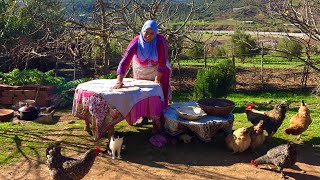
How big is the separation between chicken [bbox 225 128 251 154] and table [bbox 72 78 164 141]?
1231mm

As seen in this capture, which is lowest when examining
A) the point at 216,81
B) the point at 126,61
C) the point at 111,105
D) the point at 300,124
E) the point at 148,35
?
the point at 300,124

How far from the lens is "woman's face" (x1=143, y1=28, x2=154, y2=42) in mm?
5977

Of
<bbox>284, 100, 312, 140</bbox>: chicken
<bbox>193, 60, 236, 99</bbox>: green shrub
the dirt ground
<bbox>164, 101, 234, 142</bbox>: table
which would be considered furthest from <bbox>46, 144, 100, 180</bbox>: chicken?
<bbox>193, 60, 236, 99</bbox>: green shrub

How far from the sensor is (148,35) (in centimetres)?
603

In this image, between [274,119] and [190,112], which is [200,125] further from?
[274,119]

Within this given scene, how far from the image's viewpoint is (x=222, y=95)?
885 cm

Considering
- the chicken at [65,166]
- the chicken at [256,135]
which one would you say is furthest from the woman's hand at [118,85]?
the chicken at [256,135]

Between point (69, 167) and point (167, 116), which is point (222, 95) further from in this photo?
point (69, 167)

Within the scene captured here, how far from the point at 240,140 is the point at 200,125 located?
61cm

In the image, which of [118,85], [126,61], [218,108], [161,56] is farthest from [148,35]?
[218,108]

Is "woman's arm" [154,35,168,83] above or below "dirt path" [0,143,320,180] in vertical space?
above

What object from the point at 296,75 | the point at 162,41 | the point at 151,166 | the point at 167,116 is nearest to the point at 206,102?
the point at 167,116

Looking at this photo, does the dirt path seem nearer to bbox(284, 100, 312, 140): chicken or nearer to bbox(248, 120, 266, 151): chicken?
bbox(248, 120, 266, 151): chicken

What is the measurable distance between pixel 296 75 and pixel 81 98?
10296mm
